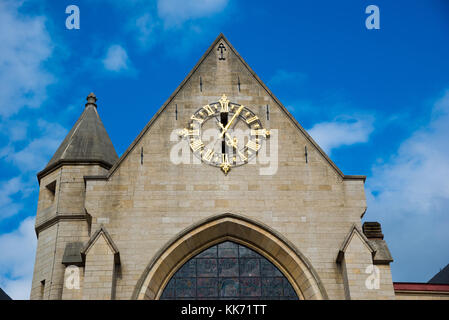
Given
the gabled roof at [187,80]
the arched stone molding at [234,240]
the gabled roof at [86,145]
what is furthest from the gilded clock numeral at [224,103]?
the gabled roof at [86,145]

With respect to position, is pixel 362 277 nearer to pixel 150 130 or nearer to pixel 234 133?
pixel 234 133

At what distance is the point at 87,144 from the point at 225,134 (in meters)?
4.94

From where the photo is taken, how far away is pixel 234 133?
22.2 metres

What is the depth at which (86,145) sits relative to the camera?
78.3 ft

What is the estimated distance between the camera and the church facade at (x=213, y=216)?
1970cm

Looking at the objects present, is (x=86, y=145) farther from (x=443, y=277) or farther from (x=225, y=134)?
(x=443, y=277)

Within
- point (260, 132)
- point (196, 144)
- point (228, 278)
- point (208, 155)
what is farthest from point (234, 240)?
point (260, 132)

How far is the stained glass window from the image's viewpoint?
2005cm

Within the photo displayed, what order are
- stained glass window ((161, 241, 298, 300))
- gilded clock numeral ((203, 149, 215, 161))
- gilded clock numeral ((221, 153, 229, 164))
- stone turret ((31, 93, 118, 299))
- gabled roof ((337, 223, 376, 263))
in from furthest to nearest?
gilded clock numeral ((203, 149, 215, 161))
gilded clock numeral ((221, 153, 229, 164))
stone turret ((31, 93, 118, 299))
stained glass window ((161, 241, 298, 300))
gabled roof ((337, 223, 376, 263))

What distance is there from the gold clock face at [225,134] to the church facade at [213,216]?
4cm

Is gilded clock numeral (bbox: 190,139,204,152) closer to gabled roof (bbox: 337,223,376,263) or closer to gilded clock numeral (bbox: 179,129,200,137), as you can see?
gilded clock numeral (bbox: 179,129,200,137)

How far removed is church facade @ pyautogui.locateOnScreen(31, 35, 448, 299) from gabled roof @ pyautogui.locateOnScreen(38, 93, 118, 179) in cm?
23

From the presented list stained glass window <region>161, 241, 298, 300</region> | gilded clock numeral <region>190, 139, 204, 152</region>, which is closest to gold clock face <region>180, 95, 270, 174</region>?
gilded clock numeral <region>190, 139, 204, 152</region>

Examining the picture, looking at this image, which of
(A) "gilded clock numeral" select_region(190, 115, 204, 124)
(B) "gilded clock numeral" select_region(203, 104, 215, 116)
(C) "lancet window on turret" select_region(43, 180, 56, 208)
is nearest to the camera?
(A) "gilded clock numeral" select_region(190, 115, 204, 124)
